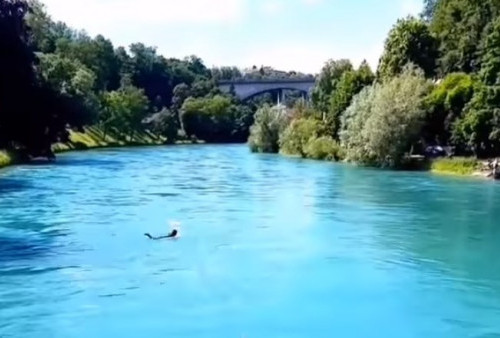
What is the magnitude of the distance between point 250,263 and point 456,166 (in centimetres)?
4069

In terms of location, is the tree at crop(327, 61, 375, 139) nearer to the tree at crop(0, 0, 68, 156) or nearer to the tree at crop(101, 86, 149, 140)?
the tree at crop(0, 0, 68, 156)

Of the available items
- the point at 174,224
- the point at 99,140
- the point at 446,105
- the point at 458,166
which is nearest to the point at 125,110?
the point at 99,140

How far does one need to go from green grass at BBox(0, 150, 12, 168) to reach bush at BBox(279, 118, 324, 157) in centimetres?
3432

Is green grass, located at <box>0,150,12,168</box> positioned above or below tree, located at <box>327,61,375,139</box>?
below

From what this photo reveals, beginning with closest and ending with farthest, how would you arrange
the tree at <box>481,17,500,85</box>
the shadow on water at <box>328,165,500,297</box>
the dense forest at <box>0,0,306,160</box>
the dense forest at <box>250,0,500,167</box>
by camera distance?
1. the shadow on water at <box>328,165,500,297</box>
2. the tree at <box>481,17,500,85</box>
3. the dense forest at <box>250,0,500,167</box>
4. the dense forest at <box>0,0,306,160</box>

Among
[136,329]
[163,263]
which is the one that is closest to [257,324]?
[136,329]

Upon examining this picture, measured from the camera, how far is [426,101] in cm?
7056

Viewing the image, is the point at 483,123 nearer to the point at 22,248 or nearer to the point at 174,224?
the point at 174,224

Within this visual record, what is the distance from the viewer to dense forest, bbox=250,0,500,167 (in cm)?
6241

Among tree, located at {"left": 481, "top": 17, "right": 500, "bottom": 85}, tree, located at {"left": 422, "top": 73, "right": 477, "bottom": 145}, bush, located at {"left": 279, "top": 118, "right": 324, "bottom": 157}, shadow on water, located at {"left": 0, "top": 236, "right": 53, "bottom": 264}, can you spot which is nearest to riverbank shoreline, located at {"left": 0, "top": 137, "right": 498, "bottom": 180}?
tree, located at {"left": 422, "top": 73, "right": 477, "bottom": 145}

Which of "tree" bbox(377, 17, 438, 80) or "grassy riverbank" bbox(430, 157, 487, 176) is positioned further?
"tree" bbox(377, 17, 438, 80)

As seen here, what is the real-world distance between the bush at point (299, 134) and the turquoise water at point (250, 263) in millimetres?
41267

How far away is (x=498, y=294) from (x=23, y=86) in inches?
2042

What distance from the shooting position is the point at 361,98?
249ft
